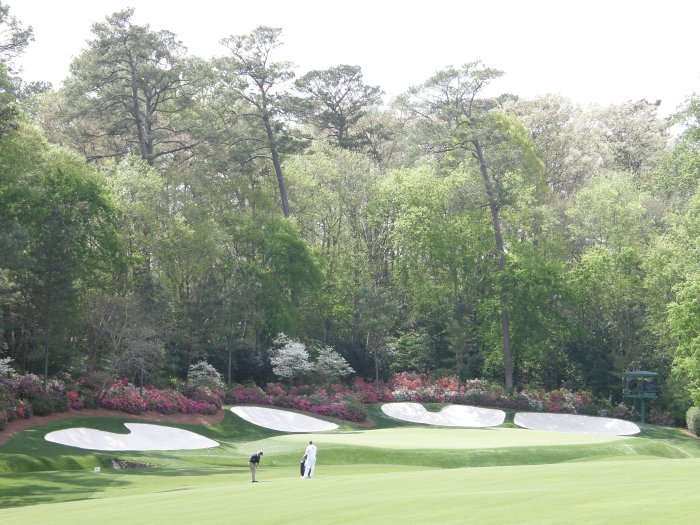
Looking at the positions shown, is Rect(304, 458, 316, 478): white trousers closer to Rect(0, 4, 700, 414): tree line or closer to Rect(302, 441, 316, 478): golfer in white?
Rect(302, 441, 316, 478): golfer in white

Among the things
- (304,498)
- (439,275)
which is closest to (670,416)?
(439,275)

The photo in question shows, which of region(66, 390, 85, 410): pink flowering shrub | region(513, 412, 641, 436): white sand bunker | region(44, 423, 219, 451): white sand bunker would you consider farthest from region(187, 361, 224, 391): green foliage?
region(513, 412, 641, 436): white sand bunker

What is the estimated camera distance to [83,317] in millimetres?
37312

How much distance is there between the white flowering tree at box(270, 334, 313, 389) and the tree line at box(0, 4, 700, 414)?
4.35 ft

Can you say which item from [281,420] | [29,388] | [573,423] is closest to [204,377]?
[281,420]

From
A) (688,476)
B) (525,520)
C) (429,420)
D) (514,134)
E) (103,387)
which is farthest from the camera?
(514,134)

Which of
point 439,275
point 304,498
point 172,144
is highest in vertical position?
point 172,144

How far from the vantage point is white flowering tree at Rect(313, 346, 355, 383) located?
158ft

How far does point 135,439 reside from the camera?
1297 inches

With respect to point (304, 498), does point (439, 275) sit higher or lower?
higher

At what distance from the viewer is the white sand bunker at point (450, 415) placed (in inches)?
1818

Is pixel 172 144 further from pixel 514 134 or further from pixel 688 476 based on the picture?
Result: pixel 688 476

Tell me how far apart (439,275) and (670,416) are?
1658 centimetres

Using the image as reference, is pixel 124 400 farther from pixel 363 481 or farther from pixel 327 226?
pixel 327 226
